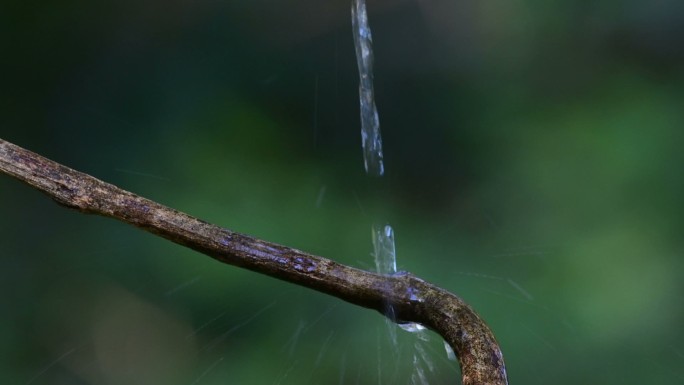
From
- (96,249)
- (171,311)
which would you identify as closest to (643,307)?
(171,311)

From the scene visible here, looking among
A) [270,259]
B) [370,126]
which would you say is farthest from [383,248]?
[270,259]

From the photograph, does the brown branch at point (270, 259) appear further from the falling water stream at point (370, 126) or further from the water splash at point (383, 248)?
the falling water stream at point (370, 126)

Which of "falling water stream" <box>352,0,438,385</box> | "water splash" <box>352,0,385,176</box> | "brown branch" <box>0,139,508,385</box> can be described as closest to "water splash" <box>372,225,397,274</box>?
"falling water stream" <box>352,0,438,385</box>

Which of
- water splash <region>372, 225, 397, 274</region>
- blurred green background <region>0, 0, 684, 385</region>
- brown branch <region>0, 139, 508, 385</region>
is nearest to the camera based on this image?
brown branch <region>0, 139, 508, 385</region>

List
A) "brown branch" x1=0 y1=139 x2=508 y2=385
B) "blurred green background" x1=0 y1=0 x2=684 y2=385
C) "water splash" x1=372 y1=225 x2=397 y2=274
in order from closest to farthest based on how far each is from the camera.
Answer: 1. "brown branch" x1=0 y1=139 x2=508 y2=385
2. "water splash" x1=372 y1=225 x2=397 y2=274
3. "blurred green background" x1=0 y1=0 x2=684 y2=385

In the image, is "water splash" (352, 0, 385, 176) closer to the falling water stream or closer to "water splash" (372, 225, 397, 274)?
the falling water stream

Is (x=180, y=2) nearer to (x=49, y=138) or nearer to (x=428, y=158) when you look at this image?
(x=49, y=138)
